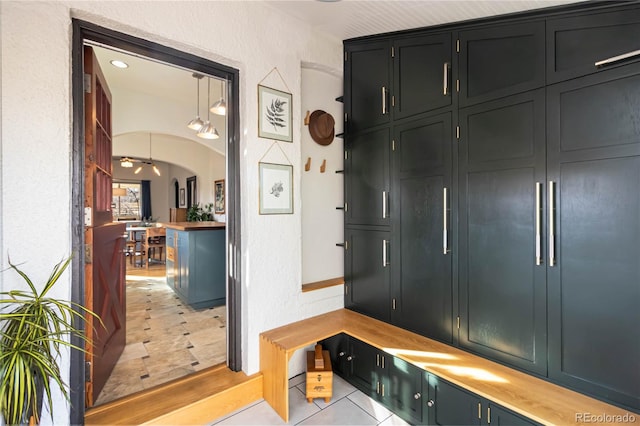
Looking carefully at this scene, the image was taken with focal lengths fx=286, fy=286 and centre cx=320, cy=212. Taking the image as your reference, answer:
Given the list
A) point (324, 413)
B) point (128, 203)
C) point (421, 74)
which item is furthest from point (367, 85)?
point (128, 203)

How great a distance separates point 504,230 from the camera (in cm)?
180

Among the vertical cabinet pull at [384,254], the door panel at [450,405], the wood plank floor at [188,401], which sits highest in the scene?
the vertical cabinet pull at [384,254]

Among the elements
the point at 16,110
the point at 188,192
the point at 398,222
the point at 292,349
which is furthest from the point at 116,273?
the point at 188,192

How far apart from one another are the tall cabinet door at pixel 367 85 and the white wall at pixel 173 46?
0.18m

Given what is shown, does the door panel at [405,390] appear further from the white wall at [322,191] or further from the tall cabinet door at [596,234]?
the white wall at [322,191]

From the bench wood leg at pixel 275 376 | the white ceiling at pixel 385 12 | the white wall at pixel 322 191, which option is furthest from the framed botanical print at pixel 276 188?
the white ceiling at pixel 385 12

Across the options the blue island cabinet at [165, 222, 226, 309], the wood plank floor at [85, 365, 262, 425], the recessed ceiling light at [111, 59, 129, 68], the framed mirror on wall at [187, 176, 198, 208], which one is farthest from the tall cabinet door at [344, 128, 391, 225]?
the framed mirror on wall at [187, 176, 198, 208]

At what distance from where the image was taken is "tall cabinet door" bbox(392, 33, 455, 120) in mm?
2062

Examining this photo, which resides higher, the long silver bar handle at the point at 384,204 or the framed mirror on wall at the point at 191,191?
the framed mirror on wall at the point at 191,191

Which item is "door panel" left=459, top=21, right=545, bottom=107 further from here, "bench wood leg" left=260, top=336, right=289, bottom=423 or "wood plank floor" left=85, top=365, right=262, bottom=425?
"wood plank floor" left=85, top=365, right=262, bottom=425

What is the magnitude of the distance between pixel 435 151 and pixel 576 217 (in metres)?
0.92

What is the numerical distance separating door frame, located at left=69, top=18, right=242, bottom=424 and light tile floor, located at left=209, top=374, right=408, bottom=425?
341mm

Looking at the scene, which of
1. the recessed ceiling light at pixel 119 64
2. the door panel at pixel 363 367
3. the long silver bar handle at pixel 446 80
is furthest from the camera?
the recessed ceiling light at pixel 119 64

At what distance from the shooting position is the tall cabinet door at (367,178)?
2.46 meters
